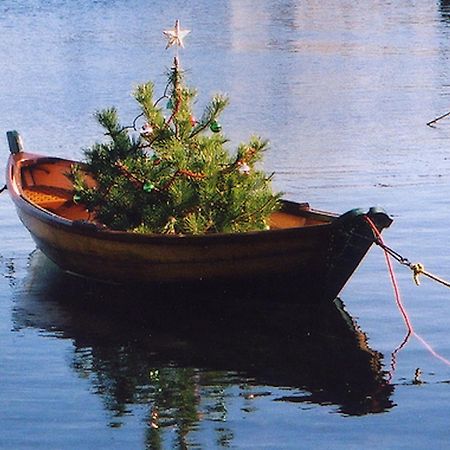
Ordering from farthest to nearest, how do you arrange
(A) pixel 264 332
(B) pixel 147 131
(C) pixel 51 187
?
(C) pixel 51 187 → (B) pixel 147 131 → (A) pixel 264 332

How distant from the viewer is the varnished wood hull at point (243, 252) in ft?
43.4

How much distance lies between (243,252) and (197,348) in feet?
3.59

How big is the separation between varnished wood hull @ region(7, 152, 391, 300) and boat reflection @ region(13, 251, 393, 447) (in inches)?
13.4

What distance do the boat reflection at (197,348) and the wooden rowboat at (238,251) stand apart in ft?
1.07

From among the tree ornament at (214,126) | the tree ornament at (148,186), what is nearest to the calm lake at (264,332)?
the tree ornament at (148,186)

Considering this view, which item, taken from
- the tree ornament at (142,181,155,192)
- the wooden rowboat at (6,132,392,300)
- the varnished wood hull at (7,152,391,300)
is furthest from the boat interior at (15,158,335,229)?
the tree ornament at (142,181,155,192)

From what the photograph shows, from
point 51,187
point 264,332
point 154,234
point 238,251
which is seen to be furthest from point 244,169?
point 51,187

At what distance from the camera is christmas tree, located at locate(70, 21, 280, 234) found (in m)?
13.9

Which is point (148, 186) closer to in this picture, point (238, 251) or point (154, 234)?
point (154, 234)

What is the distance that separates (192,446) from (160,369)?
2.09 m

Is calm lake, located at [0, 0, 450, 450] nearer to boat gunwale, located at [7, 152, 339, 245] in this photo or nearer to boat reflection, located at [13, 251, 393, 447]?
boat reflection, located at [13, 251, 393, 447]

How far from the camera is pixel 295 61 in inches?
1612

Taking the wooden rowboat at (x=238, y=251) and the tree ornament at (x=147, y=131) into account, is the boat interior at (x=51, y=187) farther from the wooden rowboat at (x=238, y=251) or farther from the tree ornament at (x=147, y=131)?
the tree ornament at (x=147, y=131)

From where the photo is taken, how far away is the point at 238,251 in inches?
531
